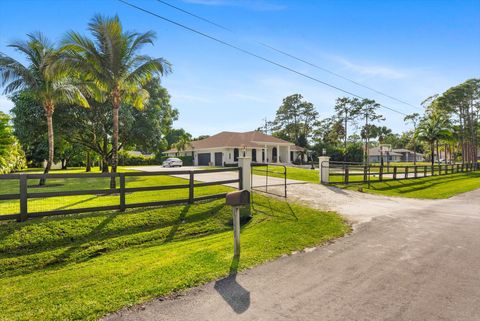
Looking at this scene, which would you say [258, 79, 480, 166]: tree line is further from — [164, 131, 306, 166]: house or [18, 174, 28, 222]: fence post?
[18, 174, 28, 222]: fence post

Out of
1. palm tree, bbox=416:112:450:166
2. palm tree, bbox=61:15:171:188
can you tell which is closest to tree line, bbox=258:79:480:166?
palm tree, bbox=416:112:450:166

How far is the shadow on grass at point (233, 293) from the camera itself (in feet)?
10.3

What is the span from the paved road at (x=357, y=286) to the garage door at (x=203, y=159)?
32577 mm

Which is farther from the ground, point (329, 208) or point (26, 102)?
point (26, 102)

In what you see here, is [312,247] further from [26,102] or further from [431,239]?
[26,102]

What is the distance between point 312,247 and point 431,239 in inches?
105

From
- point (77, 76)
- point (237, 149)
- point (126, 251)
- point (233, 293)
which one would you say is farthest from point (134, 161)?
point (233, 293)

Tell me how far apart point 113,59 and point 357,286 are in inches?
514

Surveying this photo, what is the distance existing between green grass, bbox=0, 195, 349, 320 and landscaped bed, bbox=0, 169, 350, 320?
16mm

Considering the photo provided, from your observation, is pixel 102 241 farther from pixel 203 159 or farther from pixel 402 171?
pixel 203 159

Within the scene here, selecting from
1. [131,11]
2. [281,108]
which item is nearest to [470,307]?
[131,11]

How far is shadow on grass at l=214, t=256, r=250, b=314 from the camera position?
3137 mm

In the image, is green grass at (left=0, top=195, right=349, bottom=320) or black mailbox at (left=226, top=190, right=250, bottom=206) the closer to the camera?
green grass at (left=0, top=195, right=349, bottom=320)

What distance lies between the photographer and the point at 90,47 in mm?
11875
